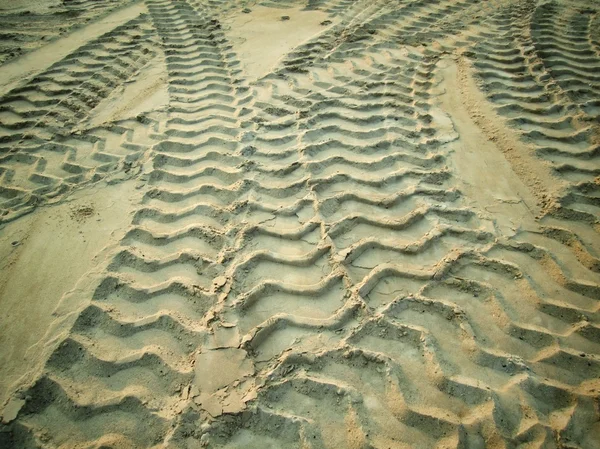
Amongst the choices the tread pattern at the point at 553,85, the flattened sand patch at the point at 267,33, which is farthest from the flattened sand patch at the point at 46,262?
the tread pattern at the point at 553,85

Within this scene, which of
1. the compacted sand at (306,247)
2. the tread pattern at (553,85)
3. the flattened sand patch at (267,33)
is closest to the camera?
the compacted sand at (306,247)

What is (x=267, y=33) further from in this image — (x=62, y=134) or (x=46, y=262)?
(x=46, y=262)

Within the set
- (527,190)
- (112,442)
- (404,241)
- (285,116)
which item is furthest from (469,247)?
(112,442)

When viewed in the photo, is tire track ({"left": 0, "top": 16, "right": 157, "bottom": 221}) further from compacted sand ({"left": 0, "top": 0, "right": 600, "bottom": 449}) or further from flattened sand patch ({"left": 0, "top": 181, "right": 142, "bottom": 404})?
flattened sand patch ({"left": 0, "top": 181, "right": 142, "bottom": 404})

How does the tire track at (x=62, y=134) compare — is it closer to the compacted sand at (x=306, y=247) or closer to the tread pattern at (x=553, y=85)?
the compacted sand at (x=306, y=247)

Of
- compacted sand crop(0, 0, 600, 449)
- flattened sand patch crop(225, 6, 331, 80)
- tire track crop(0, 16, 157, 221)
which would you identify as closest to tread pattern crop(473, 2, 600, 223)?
compacted sand crop(0, 0, 600, 449)

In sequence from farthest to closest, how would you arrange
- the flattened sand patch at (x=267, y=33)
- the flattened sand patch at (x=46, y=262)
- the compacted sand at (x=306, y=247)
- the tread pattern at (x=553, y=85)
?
the flattened sand patch at (x=267, y=33)
the tread pattern at (x=553, y=85)
the flattened sand patch at (x=46, y=262)
the compacted sand at (x=306, y=247)

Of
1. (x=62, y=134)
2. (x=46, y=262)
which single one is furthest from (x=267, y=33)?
(x=46, y=262)

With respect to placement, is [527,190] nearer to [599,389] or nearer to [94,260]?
[599,389]
